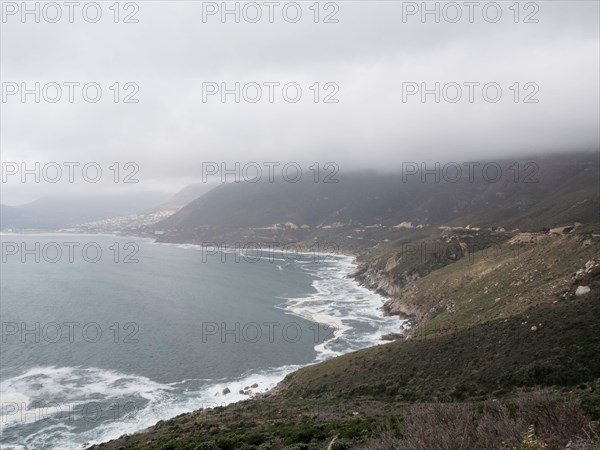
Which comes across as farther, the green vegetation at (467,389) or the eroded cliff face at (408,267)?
the eroded cliff face at (408,267)

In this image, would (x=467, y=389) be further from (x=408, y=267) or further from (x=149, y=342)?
(x=408, y=267)

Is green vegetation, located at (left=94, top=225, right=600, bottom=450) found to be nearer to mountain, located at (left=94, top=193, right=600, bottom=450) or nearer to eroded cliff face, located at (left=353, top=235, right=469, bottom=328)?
mountain, located at (left=94, top=193, right=600, bottom=450)

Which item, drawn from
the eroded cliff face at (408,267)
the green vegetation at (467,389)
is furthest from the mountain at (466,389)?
the eroded cliff face at (408,267)

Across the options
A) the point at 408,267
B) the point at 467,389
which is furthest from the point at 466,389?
the point at 408,267

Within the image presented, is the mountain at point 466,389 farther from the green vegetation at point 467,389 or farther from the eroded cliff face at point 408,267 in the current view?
the eroded cliff face at point 408,267

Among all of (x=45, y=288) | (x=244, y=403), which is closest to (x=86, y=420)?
(x=244, y=403)

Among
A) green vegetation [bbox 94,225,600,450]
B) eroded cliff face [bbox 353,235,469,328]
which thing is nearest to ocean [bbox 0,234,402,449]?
eroded cliff face [bbox 353,235,469,328]

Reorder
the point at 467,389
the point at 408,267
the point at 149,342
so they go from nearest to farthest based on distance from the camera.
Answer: the point at 467,389
the point at 149,342
the point at 408,267

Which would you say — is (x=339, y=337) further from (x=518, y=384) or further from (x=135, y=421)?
(x=518, y=384)

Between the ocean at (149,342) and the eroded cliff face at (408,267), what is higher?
the eroded cliff face at (408,267)
